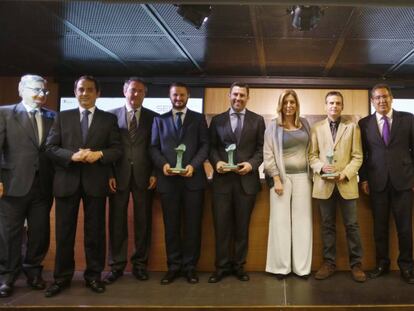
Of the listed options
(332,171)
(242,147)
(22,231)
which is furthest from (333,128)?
(22,231)

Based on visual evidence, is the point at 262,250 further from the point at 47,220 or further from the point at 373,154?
the point at 47,220

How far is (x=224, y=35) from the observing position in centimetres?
440

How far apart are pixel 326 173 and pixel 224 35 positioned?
2.35 m

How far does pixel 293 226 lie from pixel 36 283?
206 centimetres

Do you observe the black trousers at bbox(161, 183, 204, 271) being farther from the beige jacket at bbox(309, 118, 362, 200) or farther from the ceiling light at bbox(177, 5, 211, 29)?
the ceiling light at bbox(177, 5, 211, 29)

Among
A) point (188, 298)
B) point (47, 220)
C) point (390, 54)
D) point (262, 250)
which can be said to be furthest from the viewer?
point (390, 54)

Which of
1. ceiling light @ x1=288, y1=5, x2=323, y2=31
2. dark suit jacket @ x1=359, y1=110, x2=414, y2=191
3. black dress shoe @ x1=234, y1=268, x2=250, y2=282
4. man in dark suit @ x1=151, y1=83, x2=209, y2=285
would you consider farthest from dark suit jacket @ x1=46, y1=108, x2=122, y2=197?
ceiling light @ x1=288, y1=5, x2=323, y2=31

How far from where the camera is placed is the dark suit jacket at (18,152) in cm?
268

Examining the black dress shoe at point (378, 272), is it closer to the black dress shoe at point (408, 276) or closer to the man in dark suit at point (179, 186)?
the black dress shoe at point (408, 276)

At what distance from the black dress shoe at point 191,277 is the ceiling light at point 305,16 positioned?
2642 mm

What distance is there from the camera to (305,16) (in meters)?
3.65


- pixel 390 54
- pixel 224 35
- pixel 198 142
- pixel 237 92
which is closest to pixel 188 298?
pixel 198 142

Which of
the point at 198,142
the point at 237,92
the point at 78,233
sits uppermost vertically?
the point at 237,92

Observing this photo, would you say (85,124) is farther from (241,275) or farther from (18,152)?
(241,275)
